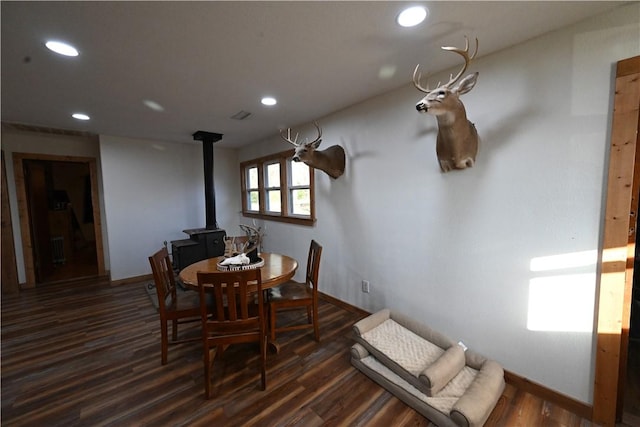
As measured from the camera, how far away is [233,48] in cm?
169

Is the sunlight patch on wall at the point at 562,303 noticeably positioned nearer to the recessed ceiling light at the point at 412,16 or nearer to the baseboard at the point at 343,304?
the baseboard at the point at 343,304

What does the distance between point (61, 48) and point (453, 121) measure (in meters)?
2.64

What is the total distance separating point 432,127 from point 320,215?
1732 millimetres

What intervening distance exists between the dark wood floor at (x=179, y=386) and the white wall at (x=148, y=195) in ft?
5.16

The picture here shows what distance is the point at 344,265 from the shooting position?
3111 mm

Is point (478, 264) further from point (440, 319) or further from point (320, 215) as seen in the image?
point (320, 215)

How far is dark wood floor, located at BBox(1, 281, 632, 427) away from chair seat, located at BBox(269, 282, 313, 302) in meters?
0.45

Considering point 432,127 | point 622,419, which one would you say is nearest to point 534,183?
point 432,127

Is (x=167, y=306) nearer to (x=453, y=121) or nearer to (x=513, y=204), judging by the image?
(x=453, y=121)

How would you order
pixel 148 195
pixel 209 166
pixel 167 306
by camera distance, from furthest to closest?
pixel 148 195, pixel 209 166, pixel 167 306

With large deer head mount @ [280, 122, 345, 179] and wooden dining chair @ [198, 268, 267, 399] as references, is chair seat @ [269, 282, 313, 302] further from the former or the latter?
large deer head mount @ [280, 122, 345, 179]

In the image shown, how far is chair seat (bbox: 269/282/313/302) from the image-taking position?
7.73 feet

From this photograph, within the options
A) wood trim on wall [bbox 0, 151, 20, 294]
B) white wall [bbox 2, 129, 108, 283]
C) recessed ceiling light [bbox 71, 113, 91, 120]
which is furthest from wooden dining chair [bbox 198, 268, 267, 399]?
white wall [bbox 2, 129, 108, 283]

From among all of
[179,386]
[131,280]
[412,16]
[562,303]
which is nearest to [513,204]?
[562,303]
